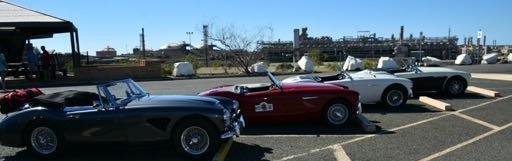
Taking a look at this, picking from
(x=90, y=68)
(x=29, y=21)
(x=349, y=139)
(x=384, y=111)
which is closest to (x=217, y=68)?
(x=90, y=68)

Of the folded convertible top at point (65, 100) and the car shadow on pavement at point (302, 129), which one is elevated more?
the folded convertible top at point (65, 100)

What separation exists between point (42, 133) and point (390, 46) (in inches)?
3524

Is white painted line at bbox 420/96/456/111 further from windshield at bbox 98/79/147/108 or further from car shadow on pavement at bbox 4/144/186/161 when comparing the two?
windshield at bbox 98/79/147/108

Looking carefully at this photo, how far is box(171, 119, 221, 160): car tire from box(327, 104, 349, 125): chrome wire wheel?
2.98 metres

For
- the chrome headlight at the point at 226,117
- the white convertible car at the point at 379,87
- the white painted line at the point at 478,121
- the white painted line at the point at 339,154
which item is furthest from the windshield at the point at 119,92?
the white painted line at the point at 478,121

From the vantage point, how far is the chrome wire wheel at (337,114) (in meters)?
9.95

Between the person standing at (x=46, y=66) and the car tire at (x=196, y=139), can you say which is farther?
the person standing at (x=46, y=66)

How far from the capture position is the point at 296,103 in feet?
32.1

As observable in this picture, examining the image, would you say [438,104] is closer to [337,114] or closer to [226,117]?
[337,114]

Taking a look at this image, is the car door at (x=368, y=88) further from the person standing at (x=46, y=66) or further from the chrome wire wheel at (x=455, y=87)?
the person standing at (x=46, y=66)

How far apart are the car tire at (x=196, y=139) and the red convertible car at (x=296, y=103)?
92.5 inches

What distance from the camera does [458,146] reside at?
8094mm

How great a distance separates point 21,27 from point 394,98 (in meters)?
17.6

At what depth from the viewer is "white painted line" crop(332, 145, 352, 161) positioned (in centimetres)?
742
